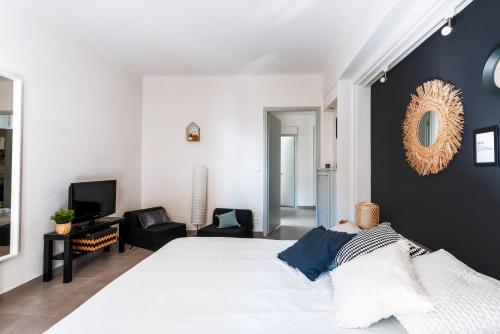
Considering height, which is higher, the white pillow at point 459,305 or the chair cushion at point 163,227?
the white pillow at point 459,305

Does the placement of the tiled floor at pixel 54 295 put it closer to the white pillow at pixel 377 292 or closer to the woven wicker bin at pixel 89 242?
the woven wicker bin at pixel 89 242

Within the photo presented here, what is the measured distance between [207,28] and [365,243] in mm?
2734

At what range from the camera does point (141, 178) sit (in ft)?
15.7

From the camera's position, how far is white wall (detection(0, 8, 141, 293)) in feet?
8.48

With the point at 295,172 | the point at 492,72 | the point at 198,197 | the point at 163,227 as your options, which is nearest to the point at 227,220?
the point at 198,197

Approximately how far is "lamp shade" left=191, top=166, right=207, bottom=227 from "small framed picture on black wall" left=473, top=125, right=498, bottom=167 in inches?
146

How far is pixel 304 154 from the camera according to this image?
7523 millimetres

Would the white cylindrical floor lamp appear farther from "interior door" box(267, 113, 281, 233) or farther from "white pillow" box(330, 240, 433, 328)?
"white pillow" box(330, 240, 433, 328)

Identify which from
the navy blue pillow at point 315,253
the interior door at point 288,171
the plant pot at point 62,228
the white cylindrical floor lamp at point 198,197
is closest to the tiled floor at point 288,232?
the white cylindrical floor lamp at point 198,197

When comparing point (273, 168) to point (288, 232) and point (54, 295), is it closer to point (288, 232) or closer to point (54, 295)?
point (288, 232)

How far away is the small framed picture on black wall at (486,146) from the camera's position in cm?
139

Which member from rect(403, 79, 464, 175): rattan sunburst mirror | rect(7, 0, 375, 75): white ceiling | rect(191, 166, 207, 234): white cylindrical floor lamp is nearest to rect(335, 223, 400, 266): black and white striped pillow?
rect(403, 79, 464, 175): rattan sunburst mirror

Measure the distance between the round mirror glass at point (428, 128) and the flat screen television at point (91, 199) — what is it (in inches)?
139

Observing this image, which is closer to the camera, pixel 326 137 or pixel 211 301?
pixel 211 301
